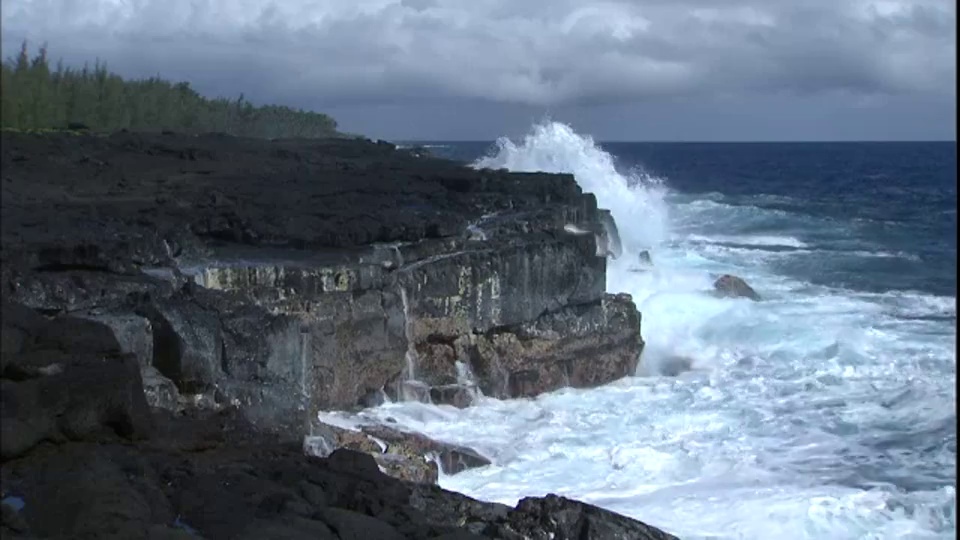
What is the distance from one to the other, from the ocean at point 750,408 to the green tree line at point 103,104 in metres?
5.46

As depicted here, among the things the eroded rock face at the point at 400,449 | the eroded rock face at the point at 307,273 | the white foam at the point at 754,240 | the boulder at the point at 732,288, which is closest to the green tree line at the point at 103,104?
the eroded rock face at the point at 307,273

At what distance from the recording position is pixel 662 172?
286 ft

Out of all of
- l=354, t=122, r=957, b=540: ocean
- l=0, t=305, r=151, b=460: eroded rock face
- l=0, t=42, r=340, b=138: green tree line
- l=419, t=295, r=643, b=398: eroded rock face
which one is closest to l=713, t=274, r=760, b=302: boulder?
l=354, t=122, r=957, b=540: ocean

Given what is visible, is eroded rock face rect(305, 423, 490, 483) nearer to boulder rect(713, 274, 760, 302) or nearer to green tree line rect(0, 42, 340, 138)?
green tree line rect(0, 42, 340, 138)

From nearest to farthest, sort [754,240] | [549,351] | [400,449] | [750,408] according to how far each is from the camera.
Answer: [400,449]
[750,408]
[549,351]
[754,240]

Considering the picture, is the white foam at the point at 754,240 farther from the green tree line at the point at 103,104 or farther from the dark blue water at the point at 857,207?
the green tree line at the point at 103,104

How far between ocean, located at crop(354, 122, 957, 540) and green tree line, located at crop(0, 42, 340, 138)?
17.9ft

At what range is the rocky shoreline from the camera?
31.3 ft

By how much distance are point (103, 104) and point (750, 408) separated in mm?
11150

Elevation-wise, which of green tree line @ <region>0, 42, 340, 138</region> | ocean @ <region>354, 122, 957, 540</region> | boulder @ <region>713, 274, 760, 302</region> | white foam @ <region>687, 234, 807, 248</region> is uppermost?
green tree line @ <region>0, 42, 340, 138</region>

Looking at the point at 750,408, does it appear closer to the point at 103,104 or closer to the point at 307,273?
the point at 307,273

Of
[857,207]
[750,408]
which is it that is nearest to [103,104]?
[750,408]

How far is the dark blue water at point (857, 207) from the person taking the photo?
112 ft

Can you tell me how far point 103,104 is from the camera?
12648 mm
